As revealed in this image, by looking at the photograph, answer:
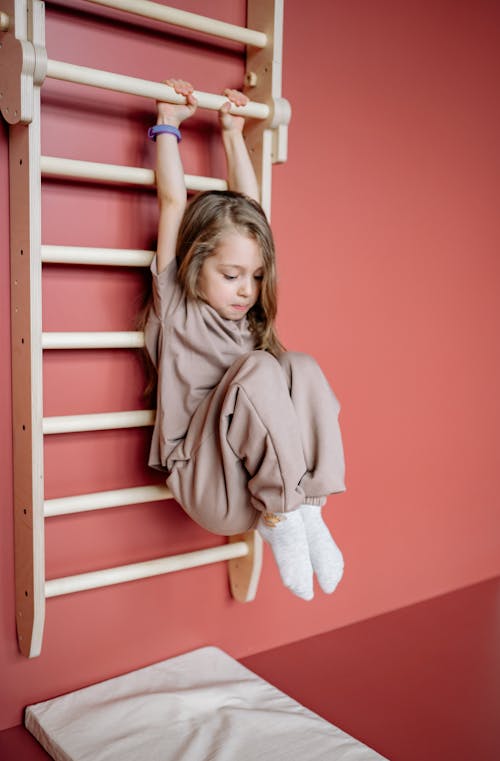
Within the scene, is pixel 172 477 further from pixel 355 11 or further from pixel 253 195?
pixel 355 11

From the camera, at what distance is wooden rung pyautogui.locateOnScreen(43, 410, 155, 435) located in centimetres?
148

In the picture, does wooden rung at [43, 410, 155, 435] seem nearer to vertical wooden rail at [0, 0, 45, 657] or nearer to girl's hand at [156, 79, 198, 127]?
vertical wooden rail at [0, 0, 45, 657]

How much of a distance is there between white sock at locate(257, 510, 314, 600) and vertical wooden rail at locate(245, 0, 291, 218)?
678mm

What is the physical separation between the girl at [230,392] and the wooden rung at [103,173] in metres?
0.04

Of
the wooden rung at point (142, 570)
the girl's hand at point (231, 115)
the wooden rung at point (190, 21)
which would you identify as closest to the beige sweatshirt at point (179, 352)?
the wooden rung at point (142, 570)

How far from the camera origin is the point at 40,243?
140 centimetres

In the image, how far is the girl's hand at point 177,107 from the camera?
1529 mm

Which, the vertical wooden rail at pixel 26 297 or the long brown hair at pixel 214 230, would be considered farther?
the long brown hair at pixel 214 230

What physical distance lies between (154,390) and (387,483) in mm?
851

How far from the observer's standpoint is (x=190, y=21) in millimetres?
1551

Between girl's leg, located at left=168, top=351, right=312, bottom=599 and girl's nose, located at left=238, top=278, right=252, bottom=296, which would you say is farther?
girl's nose, located at left=238, top=278, right=252, bottom=296

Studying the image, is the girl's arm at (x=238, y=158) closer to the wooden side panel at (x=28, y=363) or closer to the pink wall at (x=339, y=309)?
the pink wall at (x=339, y=309)

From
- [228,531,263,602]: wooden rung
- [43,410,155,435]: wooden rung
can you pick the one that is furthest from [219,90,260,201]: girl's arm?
[228,531,263,602]: wooden rung

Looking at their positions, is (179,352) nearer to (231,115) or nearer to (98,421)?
(98,421)
